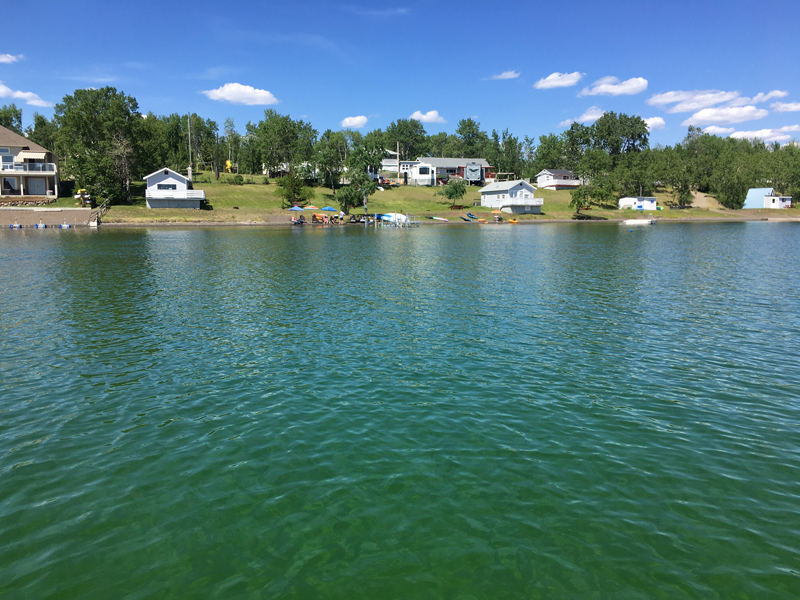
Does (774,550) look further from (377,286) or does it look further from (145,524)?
(377,286)

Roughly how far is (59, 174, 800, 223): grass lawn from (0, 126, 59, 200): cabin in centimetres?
532

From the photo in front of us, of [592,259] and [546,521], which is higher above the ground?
[592,259]

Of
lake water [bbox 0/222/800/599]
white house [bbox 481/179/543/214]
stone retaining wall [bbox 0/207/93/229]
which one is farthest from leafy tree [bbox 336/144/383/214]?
lake water [bbox 0/222/800/599]

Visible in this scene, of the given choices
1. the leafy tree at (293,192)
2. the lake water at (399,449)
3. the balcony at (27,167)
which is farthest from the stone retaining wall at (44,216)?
the lake water at (399,449)

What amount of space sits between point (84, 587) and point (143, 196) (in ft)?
394

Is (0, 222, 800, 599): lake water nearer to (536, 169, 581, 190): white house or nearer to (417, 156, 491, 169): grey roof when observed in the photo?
(417, 156, 491, 169): grey roof

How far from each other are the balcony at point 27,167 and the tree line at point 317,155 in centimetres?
399

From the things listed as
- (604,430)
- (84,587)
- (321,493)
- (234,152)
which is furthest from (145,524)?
(234,152)

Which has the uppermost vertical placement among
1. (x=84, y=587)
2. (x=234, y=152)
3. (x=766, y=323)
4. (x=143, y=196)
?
(x=234, y=152)

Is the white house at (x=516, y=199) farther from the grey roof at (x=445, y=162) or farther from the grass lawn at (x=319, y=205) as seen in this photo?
the grey roof at (x=445, y=162)

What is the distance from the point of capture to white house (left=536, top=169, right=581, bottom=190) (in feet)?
542

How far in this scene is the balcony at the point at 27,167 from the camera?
95.4 m

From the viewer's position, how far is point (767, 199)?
5945 inches

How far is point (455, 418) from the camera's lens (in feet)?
45.6
